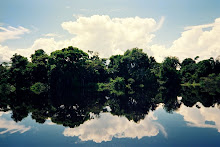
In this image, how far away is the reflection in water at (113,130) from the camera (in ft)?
38.1

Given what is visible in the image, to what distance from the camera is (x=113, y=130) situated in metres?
12.9

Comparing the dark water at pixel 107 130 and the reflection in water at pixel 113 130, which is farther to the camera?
the reflection in water at pixel 113 130

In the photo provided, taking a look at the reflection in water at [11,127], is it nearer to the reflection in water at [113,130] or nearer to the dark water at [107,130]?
the dark water at [107,130]

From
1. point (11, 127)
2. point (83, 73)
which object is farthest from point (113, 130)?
point (83, 73)

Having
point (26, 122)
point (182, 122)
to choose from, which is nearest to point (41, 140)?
point (26, 122)

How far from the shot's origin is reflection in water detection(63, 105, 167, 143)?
11.6 metres

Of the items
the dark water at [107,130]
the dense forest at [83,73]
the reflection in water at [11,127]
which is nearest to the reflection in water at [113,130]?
the dark water at [107,130]

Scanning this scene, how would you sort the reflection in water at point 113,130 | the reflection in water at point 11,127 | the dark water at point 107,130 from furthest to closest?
1. the reflection in water at point 11,127
2. the reflection in water at point 113,130
3. the dark water at point 107,130

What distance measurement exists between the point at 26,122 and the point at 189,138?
14805 mm

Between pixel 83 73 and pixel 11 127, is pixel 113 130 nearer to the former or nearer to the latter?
pixel 11 127

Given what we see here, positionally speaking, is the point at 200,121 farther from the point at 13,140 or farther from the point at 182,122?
the point at 13,140

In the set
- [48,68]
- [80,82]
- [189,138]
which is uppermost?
[48,68]

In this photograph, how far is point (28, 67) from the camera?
5028 centimetres

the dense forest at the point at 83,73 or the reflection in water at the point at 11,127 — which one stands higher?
the dense forest at the point at 83,73
